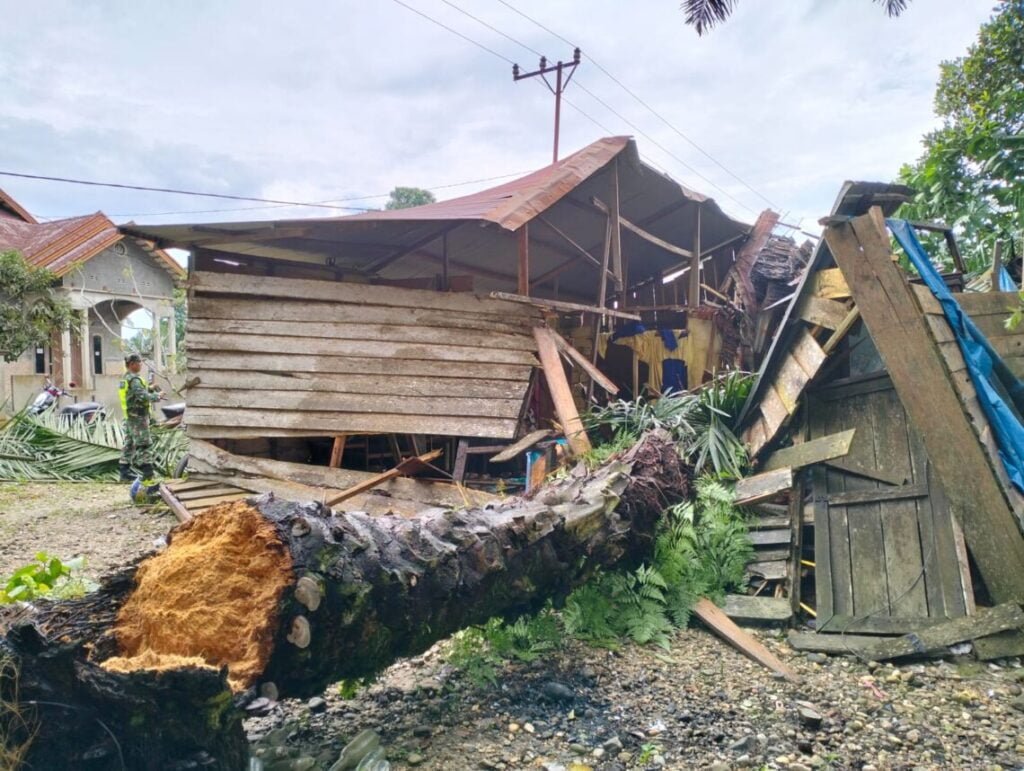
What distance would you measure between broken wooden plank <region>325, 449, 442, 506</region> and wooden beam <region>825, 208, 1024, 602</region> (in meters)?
4.52

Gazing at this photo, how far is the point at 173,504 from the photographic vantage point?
6879mm

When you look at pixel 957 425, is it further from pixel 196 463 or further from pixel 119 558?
pixel 196 463

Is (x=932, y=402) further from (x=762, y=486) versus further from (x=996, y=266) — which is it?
(x=996, y=266)

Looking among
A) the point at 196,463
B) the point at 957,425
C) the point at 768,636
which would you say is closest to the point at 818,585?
the point at 768,636

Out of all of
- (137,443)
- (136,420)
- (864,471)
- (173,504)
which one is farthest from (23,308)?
(864,471)

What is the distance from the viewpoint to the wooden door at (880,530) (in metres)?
4.17

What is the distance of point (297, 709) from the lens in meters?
3.19

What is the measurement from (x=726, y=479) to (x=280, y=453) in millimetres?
5544

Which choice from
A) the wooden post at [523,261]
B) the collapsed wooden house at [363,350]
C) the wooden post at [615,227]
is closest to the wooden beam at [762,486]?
the collapsed wooden house at [363,350]

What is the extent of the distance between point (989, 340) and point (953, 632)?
230 centimetres

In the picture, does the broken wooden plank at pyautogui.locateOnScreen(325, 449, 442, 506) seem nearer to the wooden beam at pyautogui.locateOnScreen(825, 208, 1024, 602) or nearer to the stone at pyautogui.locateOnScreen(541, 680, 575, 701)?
the stone at pyautogui.locateOnScreen(541, 680, 575, 701)

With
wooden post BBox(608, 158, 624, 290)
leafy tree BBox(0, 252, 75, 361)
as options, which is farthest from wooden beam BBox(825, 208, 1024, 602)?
leafy tree BBox(0, 252, 75, 361)

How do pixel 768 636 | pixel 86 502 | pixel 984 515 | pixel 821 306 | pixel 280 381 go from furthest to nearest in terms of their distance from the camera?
pixel 86 502 < pixel 280 381 < pixel 821 306 < pixel 768 636 < pixel 984 515

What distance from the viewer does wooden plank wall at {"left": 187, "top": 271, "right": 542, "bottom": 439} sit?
23.7ft
